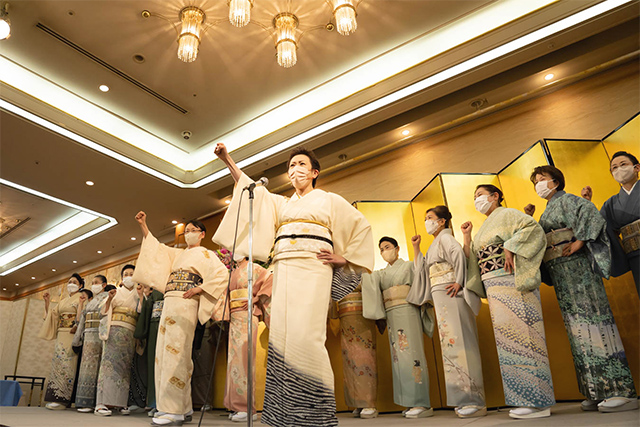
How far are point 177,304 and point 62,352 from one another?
280 cm

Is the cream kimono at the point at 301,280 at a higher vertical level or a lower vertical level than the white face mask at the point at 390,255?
lower

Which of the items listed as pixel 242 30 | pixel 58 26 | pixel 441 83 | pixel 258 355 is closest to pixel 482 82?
pixel 441 83

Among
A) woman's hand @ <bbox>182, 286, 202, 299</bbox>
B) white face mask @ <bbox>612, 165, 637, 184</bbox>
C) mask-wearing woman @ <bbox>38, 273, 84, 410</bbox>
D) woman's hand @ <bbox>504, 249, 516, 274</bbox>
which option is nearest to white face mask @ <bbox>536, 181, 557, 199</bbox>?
white face mask @ <bbox>612, 165, 637, 184</bbox>

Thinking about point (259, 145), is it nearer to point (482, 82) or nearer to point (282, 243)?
point (482, 82)

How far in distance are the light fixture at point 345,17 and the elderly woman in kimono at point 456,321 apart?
204 centimetres

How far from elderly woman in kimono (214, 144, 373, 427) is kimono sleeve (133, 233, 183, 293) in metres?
1.44

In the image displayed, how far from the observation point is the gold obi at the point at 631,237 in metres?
2.77

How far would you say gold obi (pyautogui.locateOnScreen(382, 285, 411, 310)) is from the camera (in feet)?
12.1

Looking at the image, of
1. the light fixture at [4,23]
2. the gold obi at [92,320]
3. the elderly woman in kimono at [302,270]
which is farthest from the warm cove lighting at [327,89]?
the elderly woman in kimono at [302,270]

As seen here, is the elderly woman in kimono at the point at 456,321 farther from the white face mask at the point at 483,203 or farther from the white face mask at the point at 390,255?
the white face mask at the point at 390,255

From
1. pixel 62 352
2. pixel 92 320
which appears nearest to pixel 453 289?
pixel 92 320

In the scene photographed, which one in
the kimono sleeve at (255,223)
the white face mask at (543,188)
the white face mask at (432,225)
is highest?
the white face mask at (543,188)

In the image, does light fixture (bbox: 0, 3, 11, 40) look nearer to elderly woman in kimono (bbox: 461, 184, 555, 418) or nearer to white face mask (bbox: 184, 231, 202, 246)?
white face mask (bbox: 184, 231, 202, 246)

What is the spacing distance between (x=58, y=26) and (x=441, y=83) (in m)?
4.23
